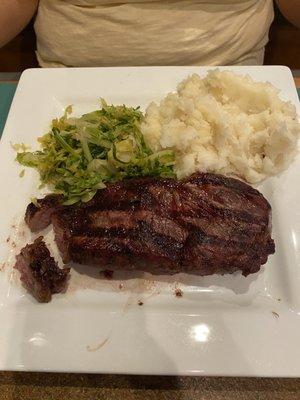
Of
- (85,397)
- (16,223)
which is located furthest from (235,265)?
(16,223)

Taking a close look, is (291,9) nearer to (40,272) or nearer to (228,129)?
(228,129)

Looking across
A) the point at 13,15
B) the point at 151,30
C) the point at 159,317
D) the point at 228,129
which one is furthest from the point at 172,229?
the point at 13,15

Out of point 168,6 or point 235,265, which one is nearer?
point 235,265

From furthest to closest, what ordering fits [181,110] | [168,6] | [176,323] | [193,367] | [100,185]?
[168,6], [181,110], [100,185], [176,323], [193,367]

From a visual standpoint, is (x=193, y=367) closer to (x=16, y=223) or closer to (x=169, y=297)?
(x=169, y=297)

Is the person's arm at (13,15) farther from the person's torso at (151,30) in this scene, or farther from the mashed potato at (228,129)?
the mashed potato at (228,129)
